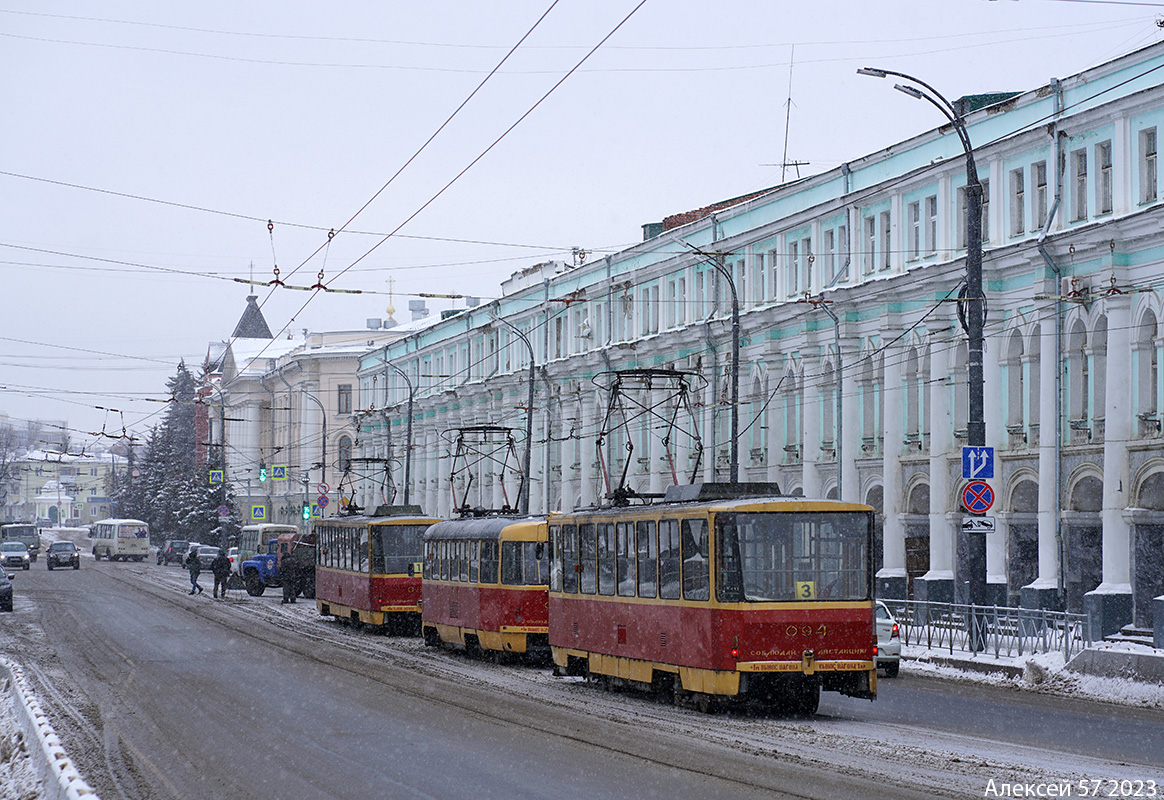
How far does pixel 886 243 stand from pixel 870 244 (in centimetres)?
76

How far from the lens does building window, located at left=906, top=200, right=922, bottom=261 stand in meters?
42.6

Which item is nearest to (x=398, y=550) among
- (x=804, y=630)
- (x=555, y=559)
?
(x=555, y=559)

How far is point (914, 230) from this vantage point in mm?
42875

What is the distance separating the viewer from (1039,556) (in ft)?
122

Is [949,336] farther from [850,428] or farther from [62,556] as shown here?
[62,556]

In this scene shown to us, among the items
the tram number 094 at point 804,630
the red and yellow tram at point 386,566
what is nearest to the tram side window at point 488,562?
the red and yellow tram at point 386,566

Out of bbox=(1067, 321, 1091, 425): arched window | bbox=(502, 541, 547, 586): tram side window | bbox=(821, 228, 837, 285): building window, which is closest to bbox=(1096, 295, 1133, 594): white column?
bbox=(1067, 321, 1091, 425): arched window

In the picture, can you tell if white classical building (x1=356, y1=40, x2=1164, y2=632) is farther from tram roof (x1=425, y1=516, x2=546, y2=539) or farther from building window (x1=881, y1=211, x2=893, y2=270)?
tram roof (x1=425, y1=516, x2=546, y2=539)

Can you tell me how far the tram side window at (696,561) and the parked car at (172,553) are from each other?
271 feet

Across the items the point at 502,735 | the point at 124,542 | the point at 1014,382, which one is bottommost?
the point at 124,542

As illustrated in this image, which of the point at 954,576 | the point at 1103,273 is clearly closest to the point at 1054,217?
the point at 1103,273

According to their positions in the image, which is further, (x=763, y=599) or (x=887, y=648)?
(x=887, y=648)

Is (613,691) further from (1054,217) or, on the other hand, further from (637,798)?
(1054,217)

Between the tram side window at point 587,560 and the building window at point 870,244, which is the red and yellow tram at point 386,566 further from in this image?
the building window at point 870,244
